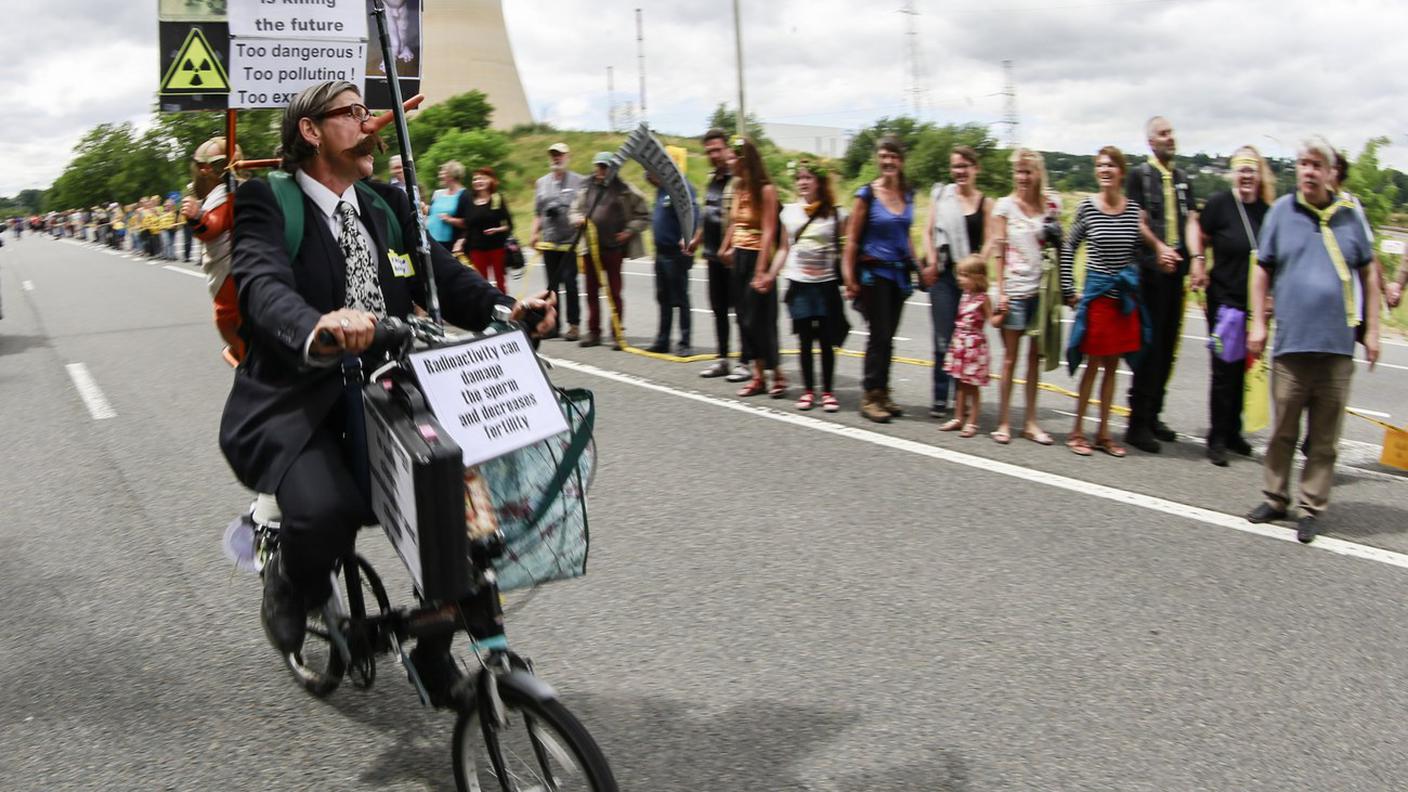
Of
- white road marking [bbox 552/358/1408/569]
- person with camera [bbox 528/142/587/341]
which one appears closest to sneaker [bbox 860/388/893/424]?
white road marking [bbox 552/358/1408/569]

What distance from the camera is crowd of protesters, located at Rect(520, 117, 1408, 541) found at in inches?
229

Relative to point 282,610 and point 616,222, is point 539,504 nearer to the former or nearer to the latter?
point 282,610

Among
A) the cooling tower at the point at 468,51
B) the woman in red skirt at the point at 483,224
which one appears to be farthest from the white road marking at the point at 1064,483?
the cooling tower at the point at 468,51

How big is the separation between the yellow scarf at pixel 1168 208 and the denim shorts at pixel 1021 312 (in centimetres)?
85

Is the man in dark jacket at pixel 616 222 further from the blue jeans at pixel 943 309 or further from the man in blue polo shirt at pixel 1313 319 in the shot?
the man in blue polo shirt at pixel 1313 319

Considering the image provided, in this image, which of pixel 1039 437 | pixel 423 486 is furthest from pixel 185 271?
pixel 423 486

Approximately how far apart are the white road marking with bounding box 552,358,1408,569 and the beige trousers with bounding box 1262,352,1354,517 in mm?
195

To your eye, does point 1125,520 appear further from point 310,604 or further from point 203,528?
point 203,528

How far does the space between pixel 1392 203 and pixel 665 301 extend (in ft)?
45.0

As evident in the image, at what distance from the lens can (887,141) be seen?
809 cm

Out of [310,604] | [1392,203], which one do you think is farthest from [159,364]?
[1392,203]

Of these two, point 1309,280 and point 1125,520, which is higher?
point 1309,280

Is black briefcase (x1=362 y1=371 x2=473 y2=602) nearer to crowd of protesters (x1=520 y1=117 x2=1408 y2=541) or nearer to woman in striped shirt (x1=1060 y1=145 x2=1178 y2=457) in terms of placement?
crowd of protesters (x1=520 y1=117 x2=1408 y2=541)

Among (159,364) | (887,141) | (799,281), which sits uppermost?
(887,141)
